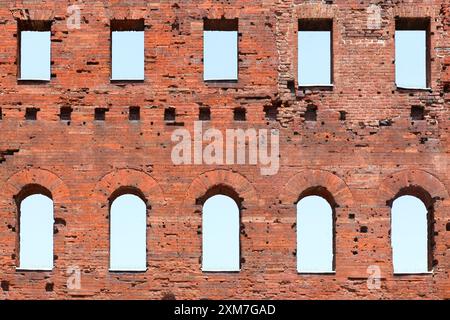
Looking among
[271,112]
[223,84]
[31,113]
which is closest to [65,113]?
[31,113]

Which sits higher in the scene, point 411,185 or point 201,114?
point 201,114

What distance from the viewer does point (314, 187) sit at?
2434cm

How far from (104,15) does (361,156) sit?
5142mm

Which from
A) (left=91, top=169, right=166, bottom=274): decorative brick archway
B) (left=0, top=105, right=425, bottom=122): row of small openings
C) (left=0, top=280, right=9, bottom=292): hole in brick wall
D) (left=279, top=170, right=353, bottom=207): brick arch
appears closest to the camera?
(left=0, top=280, right=9, bottom=292): hole in brick wall

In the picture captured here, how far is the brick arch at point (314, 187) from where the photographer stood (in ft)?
79.7

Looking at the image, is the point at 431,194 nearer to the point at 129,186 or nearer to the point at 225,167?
the point at 225,167

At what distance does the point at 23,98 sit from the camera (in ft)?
81.0

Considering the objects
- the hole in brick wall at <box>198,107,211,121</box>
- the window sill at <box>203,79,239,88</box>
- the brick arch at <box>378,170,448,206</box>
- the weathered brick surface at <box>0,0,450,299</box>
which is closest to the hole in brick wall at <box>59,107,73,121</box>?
the weathered brick surface at <box>0,0,450,299</box>

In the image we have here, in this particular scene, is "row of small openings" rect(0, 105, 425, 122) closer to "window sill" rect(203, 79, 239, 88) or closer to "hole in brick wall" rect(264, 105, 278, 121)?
"hole in brick wall" rect(264, 105, 278, 121)

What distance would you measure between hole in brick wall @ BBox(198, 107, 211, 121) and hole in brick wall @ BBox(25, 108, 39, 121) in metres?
2.84

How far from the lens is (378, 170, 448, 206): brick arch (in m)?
24.3

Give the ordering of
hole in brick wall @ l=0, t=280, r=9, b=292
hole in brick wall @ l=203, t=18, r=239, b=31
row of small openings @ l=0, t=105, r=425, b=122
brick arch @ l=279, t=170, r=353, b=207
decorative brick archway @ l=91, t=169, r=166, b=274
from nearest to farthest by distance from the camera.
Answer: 1. hole in brick wall @ l=0, t=280, r=9, b=292
2. decorative brick archway @ l=91, t=169, r=166, b=274
3. brick arch @ l=279, t=170, r=353, b=207
4. row of small openings @ l=0, t=105, r=425, b=122
5. hole in brick wall @ l=203, t=18, r=239, b=31

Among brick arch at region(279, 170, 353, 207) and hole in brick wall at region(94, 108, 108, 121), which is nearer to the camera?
brick arch at region(279, 170, 353, 207)

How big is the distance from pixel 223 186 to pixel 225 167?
332mm
